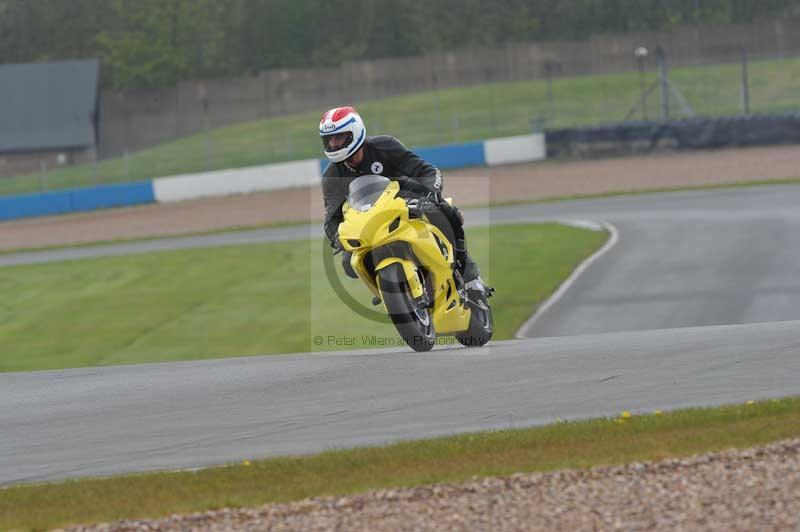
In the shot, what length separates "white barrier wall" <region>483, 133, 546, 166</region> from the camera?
1560 inches

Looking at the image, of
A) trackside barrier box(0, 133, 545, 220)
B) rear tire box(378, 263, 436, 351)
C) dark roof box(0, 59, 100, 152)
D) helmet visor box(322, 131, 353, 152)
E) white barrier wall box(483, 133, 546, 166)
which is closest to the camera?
rear tire box(378, 263, 436, 351)

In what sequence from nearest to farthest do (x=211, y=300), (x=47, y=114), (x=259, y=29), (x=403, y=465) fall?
(x=403, y=465), (x=211, y=300), (x=47, y=114), (x=259, y=29)

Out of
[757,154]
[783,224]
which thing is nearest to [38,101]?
[757,154]

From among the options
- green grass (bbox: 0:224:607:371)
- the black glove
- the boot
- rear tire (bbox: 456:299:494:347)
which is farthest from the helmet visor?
green grass (bbox: 0:224:607:371)

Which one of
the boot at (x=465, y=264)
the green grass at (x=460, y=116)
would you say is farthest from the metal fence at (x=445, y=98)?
the boot at (x=465, y=264)

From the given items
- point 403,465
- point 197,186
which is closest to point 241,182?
point 197,186

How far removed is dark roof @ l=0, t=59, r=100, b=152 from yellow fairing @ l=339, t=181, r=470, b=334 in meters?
55.7

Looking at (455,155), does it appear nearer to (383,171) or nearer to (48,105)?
(383,171)

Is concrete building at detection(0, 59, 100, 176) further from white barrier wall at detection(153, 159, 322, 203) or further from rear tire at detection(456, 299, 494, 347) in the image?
rear tire at detection(456, 299, 494, 347)

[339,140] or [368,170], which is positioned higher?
[339,140]

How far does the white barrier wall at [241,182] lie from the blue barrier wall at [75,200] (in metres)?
0.57

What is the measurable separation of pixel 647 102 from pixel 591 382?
41.9 metres

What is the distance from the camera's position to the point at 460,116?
172ft

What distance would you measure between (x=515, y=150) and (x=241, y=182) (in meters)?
8.62
